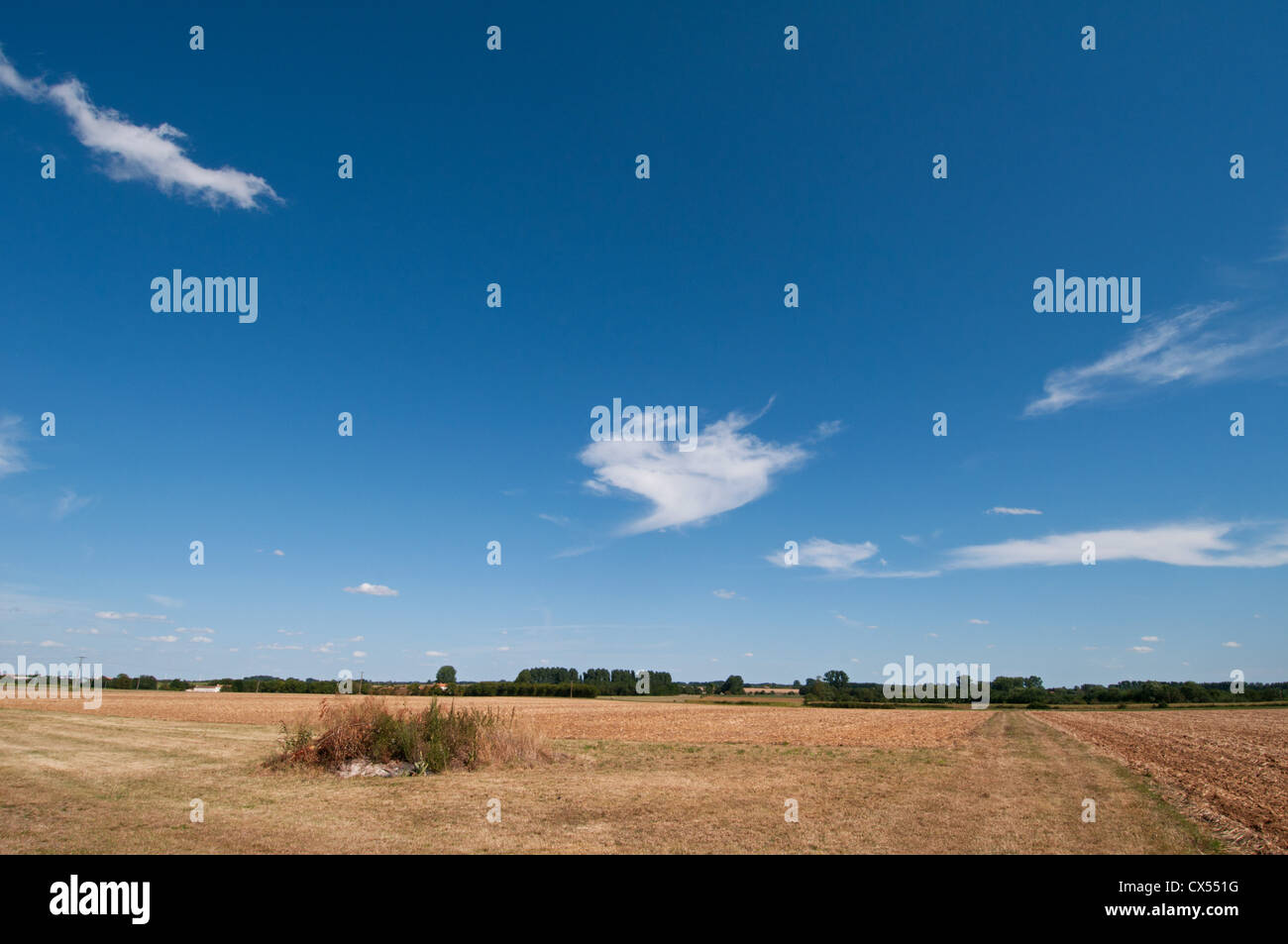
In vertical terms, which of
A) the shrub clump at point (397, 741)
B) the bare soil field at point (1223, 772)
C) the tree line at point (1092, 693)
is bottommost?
the tree line at point (1092, 693)

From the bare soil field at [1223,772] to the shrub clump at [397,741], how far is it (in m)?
18.0

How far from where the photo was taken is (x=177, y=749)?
2414cm

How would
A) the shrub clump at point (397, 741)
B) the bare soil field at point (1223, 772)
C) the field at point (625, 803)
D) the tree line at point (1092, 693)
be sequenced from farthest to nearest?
the tree line at point (1092, 693) → the shrub clump at point (397, 741) → the bare soil field at point (1223, 772) → the field at point (625, 803)

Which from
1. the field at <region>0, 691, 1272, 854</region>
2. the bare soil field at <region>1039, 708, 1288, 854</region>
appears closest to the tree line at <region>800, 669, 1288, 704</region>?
the bare soil field at <region>1039, 708, 1288, 854</region>

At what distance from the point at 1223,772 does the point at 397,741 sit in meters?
28.5

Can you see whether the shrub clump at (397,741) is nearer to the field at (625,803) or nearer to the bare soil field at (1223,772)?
the field at (625,803)

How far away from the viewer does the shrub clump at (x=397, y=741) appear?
19203 millimetres

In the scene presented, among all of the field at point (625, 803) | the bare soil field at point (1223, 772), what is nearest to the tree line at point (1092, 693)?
the bare soil field at point (1223, 772)

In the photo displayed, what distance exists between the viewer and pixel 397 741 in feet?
64.4

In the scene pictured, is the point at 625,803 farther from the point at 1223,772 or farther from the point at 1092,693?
the point at 1092,693
